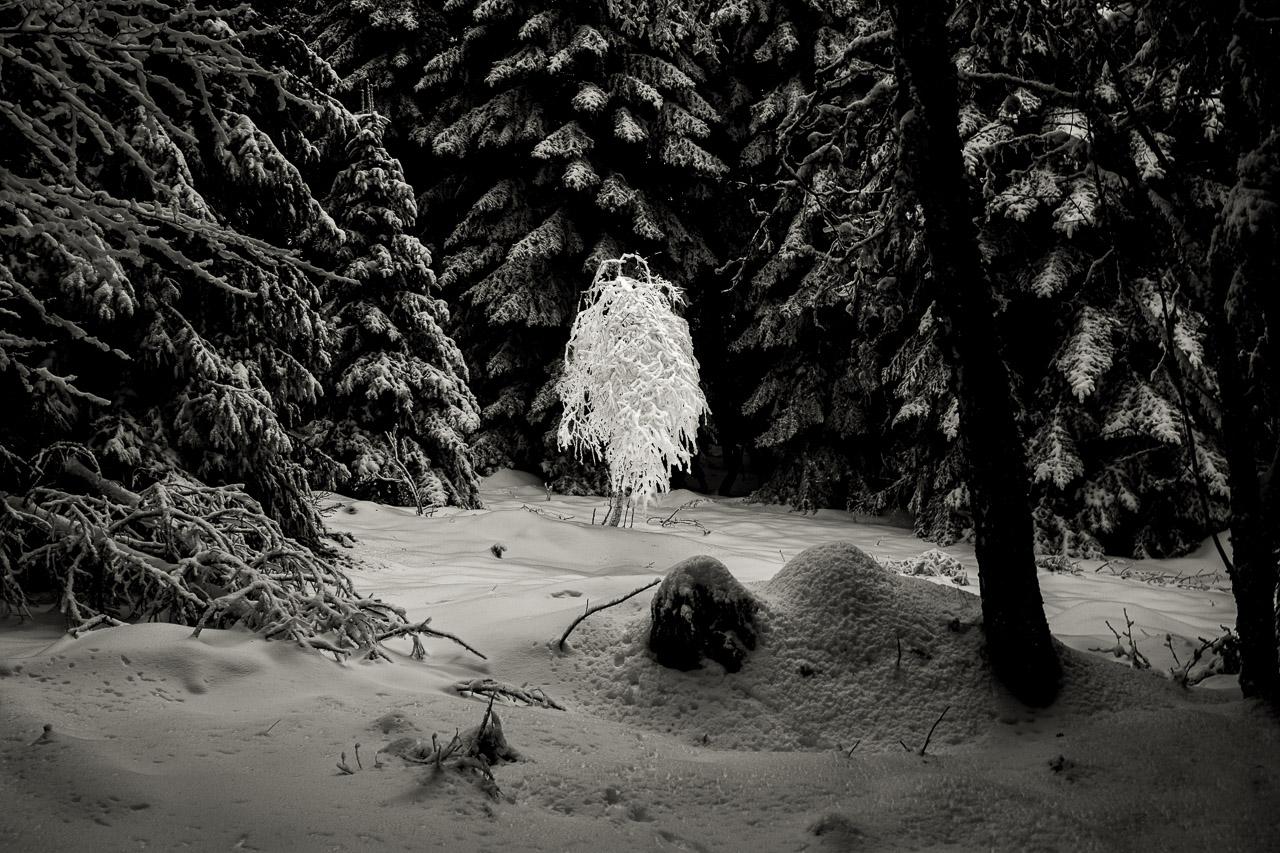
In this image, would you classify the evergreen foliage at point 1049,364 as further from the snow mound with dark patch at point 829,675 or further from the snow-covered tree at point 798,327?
the snow mound with dark patch at point 829,675

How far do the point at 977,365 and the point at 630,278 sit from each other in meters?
7.90

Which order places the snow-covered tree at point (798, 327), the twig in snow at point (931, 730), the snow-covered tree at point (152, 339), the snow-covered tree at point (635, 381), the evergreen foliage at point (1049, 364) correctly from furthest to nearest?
the snow-covered tree at point (798, 327) < the snow-covered tree at point (635, 381) < the evergreen foliage at point (1049, 364) < the twig in snow at point (931, 730) < the snow-covered tree at point (152, 339)

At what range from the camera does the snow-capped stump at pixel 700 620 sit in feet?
13.7

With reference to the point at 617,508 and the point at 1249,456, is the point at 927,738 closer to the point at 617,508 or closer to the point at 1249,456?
the point at 1249,456

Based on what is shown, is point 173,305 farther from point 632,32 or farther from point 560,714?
point 632,32

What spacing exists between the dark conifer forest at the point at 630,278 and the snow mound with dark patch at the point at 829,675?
34 cm

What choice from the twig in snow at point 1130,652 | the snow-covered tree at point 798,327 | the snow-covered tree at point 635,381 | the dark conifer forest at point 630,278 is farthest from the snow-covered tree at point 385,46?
the twig in snow at point 1130,652

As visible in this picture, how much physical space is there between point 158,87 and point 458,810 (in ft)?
A: 19.4

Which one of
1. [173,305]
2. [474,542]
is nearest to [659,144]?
[474,542]

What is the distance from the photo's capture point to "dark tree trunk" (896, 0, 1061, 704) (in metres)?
4.02

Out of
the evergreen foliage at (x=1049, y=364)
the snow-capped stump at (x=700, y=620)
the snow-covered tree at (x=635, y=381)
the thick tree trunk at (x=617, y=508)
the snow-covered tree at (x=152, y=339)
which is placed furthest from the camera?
the thick tree trunk at (x=617, y=508)

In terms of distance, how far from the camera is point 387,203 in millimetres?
12164

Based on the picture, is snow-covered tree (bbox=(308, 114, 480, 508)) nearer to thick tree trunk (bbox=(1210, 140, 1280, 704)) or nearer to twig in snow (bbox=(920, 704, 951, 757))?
twig in snow (bbox=(920, 704, 951, 757))

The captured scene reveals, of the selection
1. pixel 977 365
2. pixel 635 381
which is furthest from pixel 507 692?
pixel 635 381
